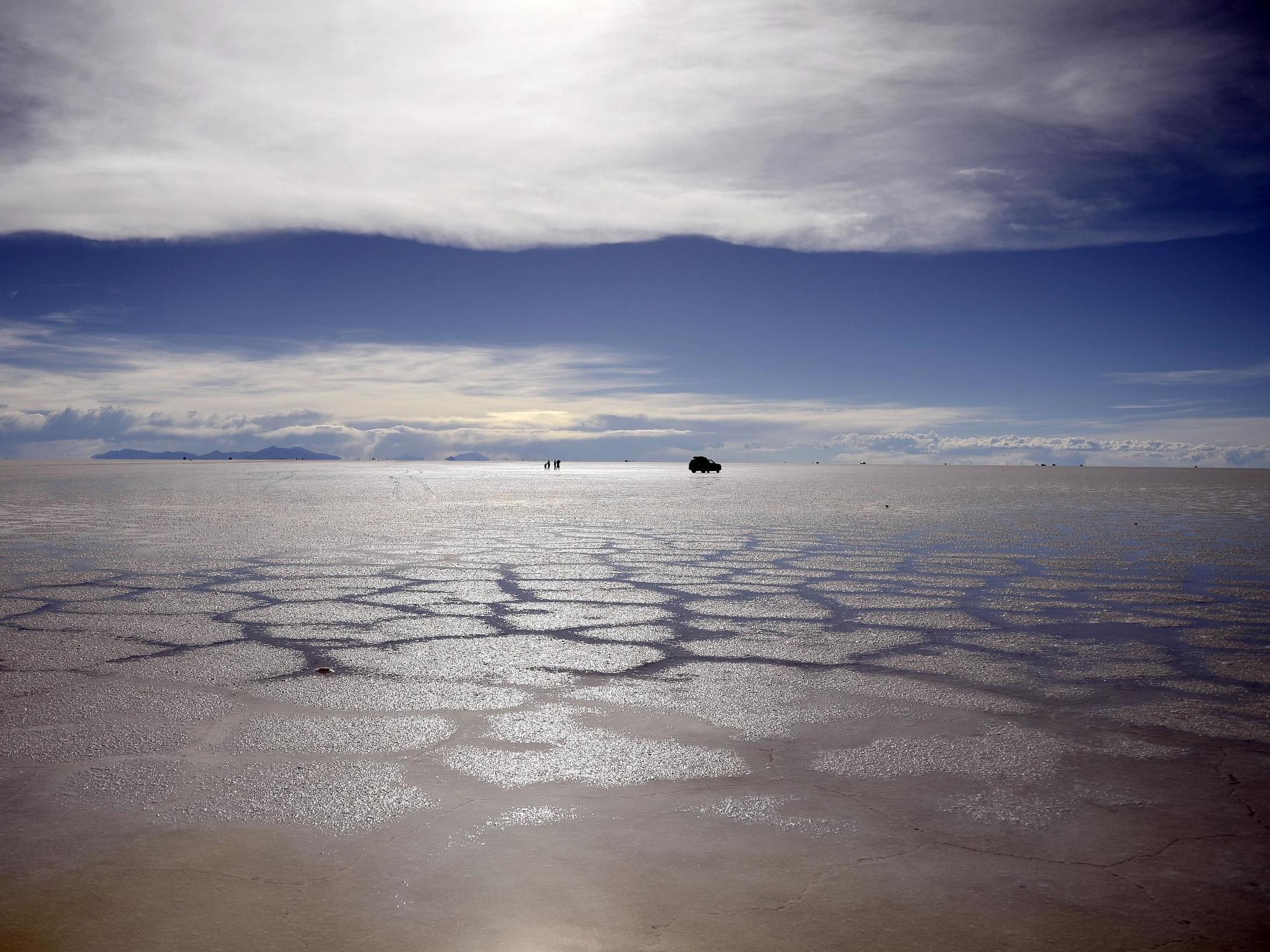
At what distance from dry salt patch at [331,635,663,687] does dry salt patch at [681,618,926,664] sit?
0.59 metres

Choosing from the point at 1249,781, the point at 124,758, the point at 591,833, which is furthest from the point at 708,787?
the point at 124,758

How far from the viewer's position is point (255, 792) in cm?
372

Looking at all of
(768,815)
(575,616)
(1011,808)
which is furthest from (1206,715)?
(575,616)

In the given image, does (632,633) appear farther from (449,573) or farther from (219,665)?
(449,573)

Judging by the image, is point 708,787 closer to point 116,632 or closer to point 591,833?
point 591,833

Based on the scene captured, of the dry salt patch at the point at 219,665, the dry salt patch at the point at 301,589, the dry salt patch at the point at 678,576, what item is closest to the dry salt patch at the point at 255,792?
the dry salt patch at the point at 219,665

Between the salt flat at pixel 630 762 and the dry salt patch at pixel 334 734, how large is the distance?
0.10 feet

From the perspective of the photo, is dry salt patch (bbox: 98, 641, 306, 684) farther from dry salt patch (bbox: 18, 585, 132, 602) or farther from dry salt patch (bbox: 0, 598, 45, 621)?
dry salt patch (bbox: 18, 585, 132, 602)

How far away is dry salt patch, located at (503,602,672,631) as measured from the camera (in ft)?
23.9

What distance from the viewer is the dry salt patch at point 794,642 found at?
249 inches

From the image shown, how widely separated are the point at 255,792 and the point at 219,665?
8.05 feet

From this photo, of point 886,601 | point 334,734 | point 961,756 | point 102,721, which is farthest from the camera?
point 886,601

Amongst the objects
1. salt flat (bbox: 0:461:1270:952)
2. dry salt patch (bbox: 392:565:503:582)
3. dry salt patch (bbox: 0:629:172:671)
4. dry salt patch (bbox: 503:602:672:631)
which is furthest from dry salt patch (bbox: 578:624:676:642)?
dry salt patch (bbox: 0:629:172:671)

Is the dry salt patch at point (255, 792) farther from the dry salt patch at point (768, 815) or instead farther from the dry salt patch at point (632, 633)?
the dry salt patch at point (632, 633)
